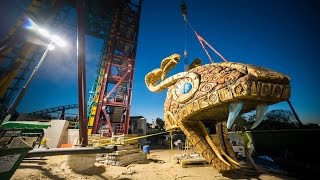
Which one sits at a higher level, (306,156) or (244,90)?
(244,90)

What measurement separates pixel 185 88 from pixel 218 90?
0.78 meters

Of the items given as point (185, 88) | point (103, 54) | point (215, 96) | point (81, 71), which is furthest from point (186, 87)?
point (103, 54)

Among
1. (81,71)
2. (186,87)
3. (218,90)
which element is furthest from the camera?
(186,87)

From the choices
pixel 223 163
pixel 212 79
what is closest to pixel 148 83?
pixel 212 79

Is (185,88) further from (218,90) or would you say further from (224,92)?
(224,92)

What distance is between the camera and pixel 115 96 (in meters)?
17.0

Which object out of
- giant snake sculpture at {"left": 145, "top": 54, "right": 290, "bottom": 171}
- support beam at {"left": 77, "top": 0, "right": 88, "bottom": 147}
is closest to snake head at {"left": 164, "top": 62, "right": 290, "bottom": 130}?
giant snake sculpture at {"left": 145, "top": 54, "right": 290, "bottom": 171}

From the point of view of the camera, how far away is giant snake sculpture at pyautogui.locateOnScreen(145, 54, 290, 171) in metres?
2.34

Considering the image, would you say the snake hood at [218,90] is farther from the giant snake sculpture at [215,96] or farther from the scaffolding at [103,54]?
the scaffolding at [103,54]

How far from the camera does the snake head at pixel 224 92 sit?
2.30m

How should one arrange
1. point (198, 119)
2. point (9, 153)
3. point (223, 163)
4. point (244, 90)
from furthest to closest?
point (198, 119)
point (223, 163)
point (244, 90)
point (9, 153)

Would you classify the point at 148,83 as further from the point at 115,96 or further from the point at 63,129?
the point at 115,96

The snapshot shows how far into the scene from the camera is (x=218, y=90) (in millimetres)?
2658

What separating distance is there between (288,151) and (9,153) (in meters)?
9.31
